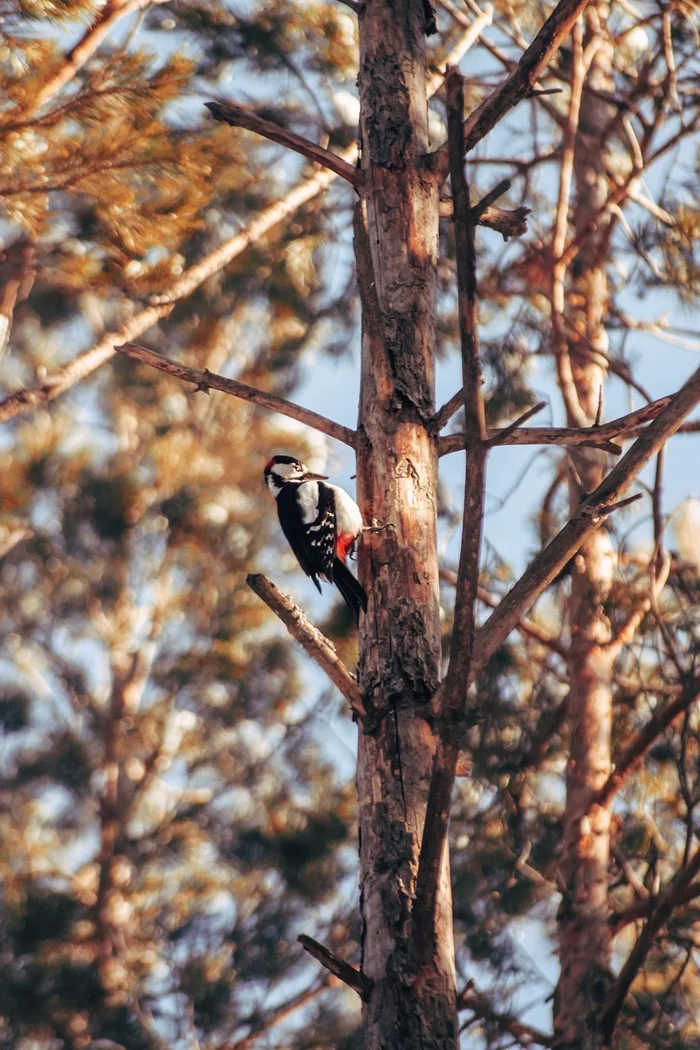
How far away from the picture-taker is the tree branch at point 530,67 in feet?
9.41

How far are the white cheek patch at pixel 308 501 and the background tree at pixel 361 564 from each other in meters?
0.93

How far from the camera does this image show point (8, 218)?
175 inches

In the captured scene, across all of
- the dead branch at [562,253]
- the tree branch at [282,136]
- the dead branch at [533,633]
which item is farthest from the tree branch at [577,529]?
the dead branch at [562,253]

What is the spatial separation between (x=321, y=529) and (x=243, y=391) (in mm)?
1306

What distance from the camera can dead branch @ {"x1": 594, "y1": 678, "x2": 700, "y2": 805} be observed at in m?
4.53

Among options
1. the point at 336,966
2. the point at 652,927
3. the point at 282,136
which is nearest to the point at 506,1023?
the point at 652,927

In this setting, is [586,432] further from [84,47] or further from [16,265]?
[16,265]

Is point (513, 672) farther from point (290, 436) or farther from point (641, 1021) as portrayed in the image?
point (290, 436)

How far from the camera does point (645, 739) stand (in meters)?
4.85

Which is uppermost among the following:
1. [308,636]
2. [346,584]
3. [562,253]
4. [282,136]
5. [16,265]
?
[16,265]

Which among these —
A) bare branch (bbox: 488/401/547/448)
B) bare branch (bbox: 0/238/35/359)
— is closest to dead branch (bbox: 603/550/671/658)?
bare branch (bbox: 488/401/547/448)

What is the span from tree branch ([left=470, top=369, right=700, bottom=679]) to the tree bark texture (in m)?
2.17

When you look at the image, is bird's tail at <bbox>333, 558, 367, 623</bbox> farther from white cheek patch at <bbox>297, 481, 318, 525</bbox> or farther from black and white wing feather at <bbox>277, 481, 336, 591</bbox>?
white cheek patch at <bbox>297, 481, 318, 525</bbox>

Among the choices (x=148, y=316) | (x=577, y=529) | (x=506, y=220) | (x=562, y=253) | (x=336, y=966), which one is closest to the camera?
(x=336, y=966)
